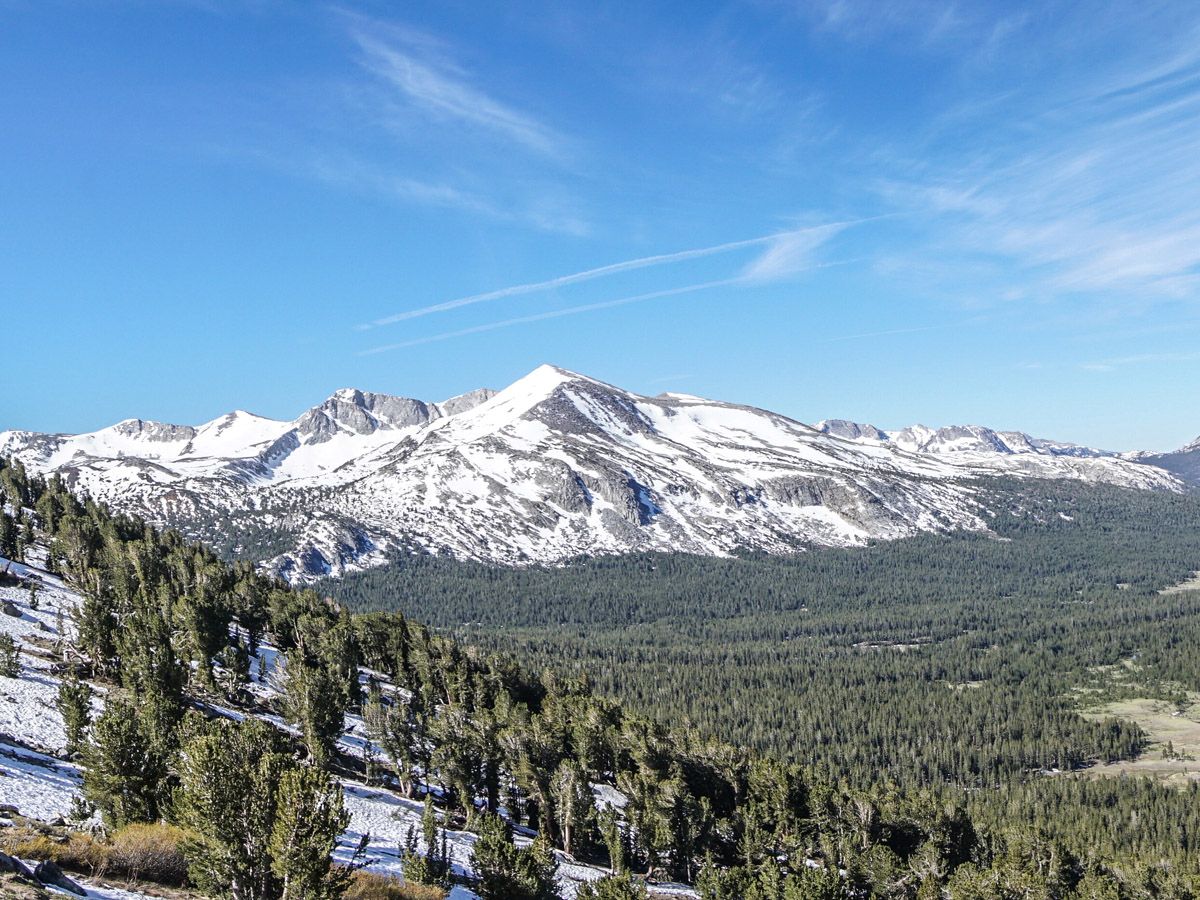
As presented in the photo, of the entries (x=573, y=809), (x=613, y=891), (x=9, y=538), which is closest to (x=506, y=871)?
(x=613, y=891)

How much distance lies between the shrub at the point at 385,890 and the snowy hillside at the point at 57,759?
1503 mm

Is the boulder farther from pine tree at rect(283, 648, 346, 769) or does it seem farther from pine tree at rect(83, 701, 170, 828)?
pine tree at rect(283, 648, 346, 769)

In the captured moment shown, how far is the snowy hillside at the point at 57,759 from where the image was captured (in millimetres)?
48122

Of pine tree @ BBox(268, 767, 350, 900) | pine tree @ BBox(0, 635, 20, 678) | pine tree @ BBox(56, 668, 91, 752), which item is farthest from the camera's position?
pine tree @ BBox(0, 635, 20, 678)

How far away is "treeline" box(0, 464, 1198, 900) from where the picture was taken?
43656 millimetres

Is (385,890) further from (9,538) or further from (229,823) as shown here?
(9,538)

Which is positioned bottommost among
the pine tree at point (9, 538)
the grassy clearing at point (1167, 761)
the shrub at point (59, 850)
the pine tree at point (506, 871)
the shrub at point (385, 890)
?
the grassy clearing at point (1167, 761)

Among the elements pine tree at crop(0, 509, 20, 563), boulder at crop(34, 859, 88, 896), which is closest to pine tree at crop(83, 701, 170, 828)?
boulder at crop(34, 859, 88, 896)

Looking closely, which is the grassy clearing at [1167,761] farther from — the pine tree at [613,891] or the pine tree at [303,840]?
the pine tree at [303,840]

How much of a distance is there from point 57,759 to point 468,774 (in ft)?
123

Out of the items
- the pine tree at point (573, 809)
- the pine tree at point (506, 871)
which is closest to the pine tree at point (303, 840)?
the pine tree at point (506, 871)

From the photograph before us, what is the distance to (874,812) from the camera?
92250mm

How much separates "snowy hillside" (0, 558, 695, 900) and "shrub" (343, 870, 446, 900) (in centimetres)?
150

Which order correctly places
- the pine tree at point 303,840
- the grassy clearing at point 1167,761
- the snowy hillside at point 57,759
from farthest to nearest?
the grassy clearing at point 1167,761 → the snowy hillside at point 57,759 → the pine tree at point 303,840
